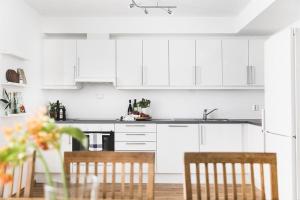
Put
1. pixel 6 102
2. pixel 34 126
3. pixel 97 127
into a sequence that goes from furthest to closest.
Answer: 1. pixel 97 127
2. pixel 6 102
3. pixel 34 126

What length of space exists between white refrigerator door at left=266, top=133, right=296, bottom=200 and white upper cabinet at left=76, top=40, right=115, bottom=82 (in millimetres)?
2734

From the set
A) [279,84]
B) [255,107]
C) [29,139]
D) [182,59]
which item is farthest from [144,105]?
[29,139]

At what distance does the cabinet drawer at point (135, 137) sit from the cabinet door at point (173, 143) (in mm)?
104

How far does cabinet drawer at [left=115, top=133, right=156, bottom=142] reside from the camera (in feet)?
14.9

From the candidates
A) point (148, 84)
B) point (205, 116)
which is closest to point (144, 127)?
point (148, 84)

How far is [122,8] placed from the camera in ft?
15.0

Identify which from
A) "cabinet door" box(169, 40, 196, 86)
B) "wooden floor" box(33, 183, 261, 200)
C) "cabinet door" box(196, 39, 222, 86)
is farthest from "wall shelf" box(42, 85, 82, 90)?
"cabinet door" box(196, 39, 222, 86)

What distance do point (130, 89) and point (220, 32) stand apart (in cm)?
Result: 174

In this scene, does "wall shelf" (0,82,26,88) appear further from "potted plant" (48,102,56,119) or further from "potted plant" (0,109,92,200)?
"potted plant" (0,109,92,200)

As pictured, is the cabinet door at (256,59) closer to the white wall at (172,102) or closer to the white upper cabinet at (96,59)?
the white wall at (172,102)

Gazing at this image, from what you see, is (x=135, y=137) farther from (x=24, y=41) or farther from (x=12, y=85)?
(x=24, y=41)

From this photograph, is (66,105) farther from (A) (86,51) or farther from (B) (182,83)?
(B) (182,83)

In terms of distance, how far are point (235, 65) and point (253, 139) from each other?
52.1 inches

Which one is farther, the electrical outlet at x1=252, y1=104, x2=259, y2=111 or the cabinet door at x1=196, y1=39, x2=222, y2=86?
the cabinet door at x1=196, y1=39, x2=222, y2=86
